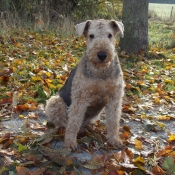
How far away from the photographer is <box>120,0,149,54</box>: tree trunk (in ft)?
23.7

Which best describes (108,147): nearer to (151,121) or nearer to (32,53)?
(151,121)

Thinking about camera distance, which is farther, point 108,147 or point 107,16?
point 107,16

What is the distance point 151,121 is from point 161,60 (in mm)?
3597

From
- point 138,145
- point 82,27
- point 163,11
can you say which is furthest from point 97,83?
point 163,11

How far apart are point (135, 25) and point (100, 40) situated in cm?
444

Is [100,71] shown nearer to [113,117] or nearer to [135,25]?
[113,117]

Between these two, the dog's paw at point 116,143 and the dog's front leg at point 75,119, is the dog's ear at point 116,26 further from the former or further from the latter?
the dog's paw at point 116,143

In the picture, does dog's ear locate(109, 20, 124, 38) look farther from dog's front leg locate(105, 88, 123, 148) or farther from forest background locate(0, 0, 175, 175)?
forest background locate(0, 0, 175, 175)

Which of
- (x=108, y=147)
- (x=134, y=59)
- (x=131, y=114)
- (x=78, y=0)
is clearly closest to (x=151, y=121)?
(x=131, y=114)

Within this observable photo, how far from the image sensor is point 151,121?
4.01 metres

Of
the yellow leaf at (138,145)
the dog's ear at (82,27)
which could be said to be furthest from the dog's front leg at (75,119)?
the dog's ear at (82,27)

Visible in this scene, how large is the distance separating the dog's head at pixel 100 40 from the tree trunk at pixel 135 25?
3969 millimetres

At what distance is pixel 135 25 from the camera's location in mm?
7293

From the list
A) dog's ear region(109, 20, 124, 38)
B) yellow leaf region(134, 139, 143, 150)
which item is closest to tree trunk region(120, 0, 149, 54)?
dog's ear region(109, 20, 124, 38)
